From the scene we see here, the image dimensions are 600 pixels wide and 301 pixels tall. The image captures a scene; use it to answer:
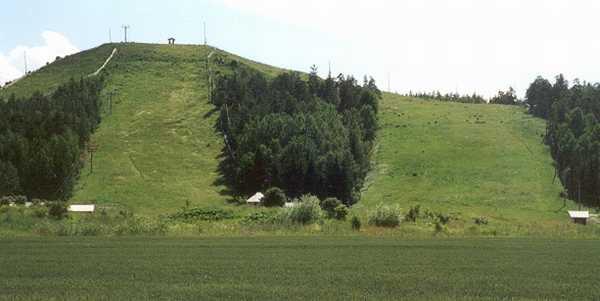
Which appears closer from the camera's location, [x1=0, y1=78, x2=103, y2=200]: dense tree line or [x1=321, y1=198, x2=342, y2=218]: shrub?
[x1=321, y1=198, x2=342, y2=218]: shrub

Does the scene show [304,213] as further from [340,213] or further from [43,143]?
[43,143]

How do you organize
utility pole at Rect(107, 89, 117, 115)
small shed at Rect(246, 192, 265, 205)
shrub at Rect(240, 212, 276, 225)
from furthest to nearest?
1. utility pole at Rect(107, 89, 117, 115)
2. small shed at Rect(246, 192, 265, 205)
3. shrub at Rect(240, 212, 276, 225)

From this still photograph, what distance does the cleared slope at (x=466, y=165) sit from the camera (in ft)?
389

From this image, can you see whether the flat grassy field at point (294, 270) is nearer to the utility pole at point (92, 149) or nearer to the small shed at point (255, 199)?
the small shed at point (255, 199)

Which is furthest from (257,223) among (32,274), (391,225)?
(32,274)

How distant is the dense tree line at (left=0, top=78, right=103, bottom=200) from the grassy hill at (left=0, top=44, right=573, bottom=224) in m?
4.41

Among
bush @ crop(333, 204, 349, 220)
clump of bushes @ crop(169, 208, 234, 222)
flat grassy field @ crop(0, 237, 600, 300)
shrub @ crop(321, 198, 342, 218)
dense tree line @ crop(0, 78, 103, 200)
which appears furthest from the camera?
dense tree line @ crop(0, 78, 103, 200)

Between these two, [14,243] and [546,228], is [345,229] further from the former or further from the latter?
[14,243]

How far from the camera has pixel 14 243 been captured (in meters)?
48.0

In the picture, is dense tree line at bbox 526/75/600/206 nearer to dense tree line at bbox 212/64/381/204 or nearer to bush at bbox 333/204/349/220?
dense tree line at bbox 212/64/381/204

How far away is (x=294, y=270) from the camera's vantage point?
3422 centimetres

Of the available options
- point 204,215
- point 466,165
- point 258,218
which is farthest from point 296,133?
point 258,218

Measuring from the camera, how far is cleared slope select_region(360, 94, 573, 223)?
389 ft

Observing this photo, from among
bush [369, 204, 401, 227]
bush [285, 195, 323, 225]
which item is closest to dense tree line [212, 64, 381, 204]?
bush [369, 204, 401, 227]
